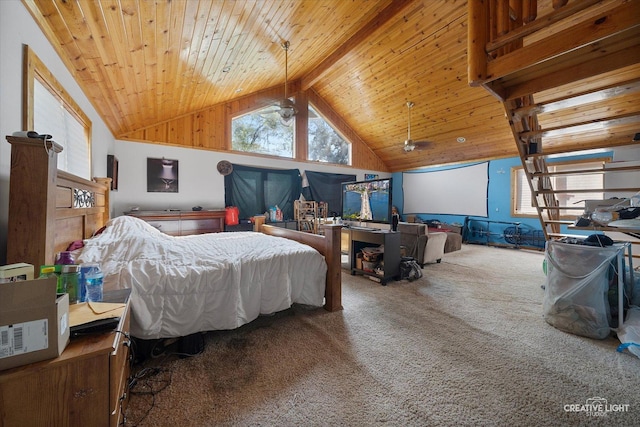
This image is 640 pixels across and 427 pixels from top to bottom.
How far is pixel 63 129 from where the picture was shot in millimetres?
2117

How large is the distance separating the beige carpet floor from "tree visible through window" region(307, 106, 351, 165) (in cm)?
503

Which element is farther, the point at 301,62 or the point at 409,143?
the point at 409,143

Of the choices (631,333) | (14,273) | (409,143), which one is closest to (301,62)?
(409,143)

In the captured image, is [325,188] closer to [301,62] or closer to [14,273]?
[301,62]

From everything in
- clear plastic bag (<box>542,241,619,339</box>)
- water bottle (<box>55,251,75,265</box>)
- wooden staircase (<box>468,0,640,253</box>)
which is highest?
wooden staircase (<box>468,0,640,253</box>)

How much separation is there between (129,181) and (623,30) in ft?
19.2

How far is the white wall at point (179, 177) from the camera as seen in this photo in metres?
4.34

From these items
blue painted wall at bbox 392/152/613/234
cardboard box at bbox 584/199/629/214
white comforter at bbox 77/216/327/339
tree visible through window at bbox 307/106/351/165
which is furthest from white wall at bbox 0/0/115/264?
blue painted wall at bbox 392/152/613/234

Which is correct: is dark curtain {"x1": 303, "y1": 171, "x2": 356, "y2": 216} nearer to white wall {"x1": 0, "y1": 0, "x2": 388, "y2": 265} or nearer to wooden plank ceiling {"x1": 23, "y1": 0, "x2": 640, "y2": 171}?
white wall {"x1": 0, "y1": 0, "x2": 388, "y2": 265}

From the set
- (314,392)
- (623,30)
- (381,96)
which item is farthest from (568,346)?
(381,96)

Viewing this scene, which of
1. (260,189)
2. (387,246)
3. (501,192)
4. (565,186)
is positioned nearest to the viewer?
(387,246)

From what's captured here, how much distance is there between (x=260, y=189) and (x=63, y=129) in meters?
3.81

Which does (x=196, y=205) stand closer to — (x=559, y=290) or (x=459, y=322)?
(x=459, y=322)

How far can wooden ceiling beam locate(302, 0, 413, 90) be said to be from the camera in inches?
147
